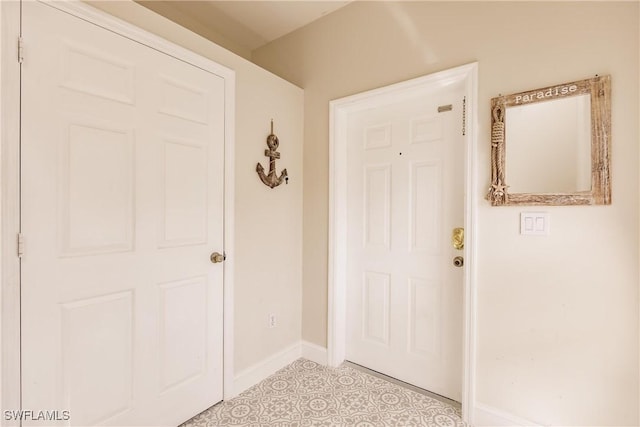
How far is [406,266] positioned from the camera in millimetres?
2143

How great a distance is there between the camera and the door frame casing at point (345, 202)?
172 centimetres

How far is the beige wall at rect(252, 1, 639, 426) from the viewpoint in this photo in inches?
53.6

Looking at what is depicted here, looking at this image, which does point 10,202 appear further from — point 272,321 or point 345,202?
point 345,202

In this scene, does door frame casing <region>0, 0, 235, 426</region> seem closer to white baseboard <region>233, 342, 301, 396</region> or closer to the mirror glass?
white baseboard <region>233, 342, 301, 396</region>

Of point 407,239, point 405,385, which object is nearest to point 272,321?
point 405,385

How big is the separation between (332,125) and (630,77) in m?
1.59

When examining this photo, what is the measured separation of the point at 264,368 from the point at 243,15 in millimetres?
2631


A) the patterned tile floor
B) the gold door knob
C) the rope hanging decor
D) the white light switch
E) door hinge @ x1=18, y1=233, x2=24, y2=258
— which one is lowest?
the patterned tile floor

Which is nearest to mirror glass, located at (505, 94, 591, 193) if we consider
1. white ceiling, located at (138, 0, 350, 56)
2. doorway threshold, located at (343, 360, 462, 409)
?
doorway threshold, located at (343, 360, 462, 409)

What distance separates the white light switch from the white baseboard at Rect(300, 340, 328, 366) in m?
1.62

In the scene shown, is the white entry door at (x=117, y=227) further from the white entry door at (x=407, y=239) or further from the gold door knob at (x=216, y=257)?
the white entry door at (x=407, y=239)

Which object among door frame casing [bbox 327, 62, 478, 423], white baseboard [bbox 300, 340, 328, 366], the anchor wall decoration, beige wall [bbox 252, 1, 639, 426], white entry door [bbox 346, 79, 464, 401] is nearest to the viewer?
beige wall [bbox 252, 1, 639, 426]

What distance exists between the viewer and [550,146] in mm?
1504

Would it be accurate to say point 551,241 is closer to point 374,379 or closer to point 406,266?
point 406,266
